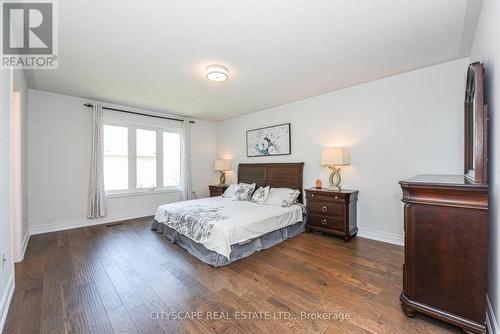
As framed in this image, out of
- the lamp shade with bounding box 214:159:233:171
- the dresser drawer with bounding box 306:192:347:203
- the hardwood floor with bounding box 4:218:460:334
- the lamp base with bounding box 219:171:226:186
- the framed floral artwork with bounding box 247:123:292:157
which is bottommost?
the hardwood floor with bounding box 4:218:460:334

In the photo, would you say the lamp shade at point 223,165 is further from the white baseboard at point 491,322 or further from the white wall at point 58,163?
the white baseboard at point 491,322

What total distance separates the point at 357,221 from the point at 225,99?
319cm

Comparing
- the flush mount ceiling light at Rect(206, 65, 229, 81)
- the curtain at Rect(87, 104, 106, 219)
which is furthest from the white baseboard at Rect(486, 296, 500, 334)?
the curtain at Rect(87, 104, 106, 219)

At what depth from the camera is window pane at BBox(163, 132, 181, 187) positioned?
5.30 meters

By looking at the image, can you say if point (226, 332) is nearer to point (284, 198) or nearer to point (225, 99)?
point (284, 198)

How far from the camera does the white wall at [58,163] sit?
3670 millimetres

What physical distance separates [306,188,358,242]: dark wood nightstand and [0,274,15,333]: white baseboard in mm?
3502

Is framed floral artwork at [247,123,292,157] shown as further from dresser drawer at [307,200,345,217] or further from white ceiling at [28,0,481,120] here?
dresser drawer at [307,200,345,217]

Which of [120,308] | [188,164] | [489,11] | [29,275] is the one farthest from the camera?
[188,164]

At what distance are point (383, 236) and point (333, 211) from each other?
80 centimetres

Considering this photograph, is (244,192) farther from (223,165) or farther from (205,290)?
(205,290)

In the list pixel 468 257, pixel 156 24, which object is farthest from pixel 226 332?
pixel 156 24

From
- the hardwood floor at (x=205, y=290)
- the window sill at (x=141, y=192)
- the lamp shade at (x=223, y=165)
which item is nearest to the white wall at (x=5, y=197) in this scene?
the hardwood floor at (x=205, y=290)

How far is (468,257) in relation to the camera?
144 centimetres
